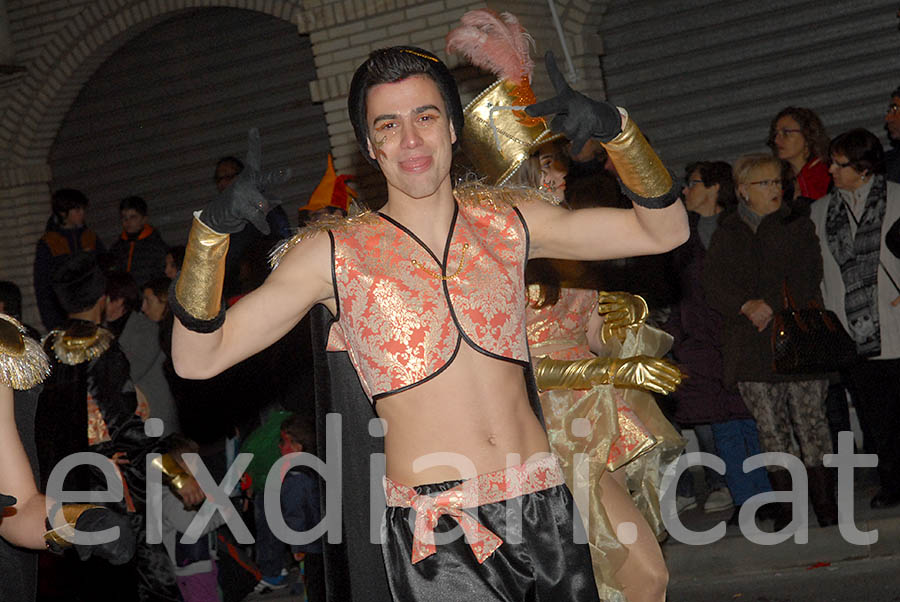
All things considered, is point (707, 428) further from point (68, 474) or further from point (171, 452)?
point (68, 474)

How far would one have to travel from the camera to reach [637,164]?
3.27 meters

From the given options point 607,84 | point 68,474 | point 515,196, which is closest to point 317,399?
point 515,196

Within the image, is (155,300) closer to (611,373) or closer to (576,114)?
(611,373)

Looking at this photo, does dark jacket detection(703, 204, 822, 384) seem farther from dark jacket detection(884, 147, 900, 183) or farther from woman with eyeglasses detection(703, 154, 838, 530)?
dark jacket detection(884, 147, 900, 183)

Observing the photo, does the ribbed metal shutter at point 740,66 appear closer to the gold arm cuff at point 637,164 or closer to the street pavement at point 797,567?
the street pavement at point 797,567

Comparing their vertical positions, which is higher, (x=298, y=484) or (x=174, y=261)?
(x=174, y=261)

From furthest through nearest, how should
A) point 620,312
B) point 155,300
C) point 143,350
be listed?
point 155,300
point 143,350
point 620,312

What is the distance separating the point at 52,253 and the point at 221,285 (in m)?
6.97

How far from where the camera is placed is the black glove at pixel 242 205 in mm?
2949

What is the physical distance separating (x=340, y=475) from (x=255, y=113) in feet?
26.0

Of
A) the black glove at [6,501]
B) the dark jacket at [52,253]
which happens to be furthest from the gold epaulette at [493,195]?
the dark jacket at [52,253]

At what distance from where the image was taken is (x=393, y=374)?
131 inches

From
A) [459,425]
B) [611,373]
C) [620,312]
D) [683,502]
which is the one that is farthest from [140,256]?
[459,425]

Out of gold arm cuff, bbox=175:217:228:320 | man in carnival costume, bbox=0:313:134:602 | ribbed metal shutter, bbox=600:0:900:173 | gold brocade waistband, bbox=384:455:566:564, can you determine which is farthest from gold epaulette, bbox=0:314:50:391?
ribbed metal shutter, bbox=600:0:900:173
